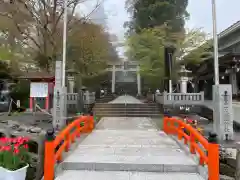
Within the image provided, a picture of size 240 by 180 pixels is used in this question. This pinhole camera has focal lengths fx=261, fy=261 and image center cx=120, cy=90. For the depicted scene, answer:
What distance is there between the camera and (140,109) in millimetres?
17672

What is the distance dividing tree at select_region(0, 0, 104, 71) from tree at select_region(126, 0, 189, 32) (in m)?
11.8

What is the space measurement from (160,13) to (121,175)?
2751cm

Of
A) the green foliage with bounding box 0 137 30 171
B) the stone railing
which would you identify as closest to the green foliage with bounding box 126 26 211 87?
the stone railing

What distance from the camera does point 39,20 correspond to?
766 inches

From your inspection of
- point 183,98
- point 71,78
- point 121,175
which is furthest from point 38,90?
point 121,175

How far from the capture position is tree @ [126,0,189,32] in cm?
2972

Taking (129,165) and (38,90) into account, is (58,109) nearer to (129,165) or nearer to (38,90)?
(38,90)

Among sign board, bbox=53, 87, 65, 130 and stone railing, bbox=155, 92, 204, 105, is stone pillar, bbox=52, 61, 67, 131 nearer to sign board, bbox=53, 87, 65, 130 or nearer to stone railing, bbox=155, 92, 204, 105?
sign board, bbox=53, 87, 65, 130

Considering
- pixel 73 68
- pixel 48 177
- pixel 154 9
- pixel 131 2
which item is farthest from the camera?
pixel 131 2

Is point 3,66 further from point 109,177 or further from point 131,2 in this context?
point 131,2

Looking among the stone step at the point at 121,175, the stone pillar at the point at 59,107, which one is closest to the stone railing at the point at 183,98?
the stone pillar at the point at 59,107

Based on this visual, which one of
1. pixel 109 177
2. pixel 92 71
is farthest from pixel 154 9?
pixel 109 177

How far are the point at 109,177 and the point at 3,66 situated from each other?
17751 mm

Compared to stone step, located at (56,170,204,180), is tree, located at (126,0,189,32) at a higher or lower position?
higher
